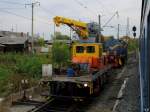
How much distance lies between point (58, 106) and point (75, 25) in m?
8.45

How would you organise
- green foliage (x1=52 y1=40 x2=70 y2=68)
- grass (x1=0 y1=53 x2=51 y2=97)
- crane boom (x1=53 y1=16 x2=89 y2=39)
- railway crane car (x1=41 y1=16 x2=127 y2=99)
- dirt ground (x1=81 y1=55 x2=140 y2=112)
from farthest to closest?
green foliage (x1=52 y1=40 x2=70 y2=68)
crane boom (x1=53 y1=16 x2=89 y2=39)
grass (x1=0 y1=53 x2=51 y2=97)
railway crane car (x1=41 y1=16 x2=127 y2=99)
dirt ground (x1=81 y1=55 x2=140 y2=112)

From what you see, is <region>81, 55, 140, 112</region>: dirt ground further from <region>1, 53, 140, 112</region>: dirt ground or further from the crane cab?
the crane cab

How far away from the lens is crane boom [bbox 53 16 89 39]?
2106 cm

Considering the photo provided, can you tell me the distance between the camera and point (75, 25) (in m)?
22.6

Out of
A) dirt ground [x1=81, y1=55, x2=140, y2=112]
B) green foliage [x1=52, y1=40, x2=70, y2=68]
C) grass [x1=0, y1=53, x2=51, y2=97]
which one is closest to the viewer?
dirt ground [x1=81, y1=55, x2=140, y2=112]

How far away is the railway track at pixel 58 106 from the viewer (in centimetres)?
1380

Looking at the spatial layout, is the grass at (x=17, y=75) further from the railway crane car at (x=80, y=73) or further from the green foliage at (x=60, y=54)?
the green foliage at (x=60, y=54)

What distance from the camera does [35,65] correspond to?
24500 mm

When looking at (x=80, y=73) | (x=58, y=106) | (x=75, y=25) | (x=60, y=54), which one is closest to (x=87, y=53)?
(x=80, y=73)

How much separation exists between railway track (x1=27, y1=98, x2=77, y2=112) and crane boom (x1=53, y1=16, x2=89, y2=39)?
647cm

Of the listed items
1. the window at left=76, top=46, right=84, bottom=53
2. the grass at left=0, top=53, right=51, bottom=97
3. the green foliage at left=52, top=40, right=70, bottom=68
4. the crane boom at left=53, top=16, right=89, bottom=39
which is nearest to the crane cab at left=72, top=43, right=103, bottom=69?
the window at left=76, top=46, right=84, bottom=53

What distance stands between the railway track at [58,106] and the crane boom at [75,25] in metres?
6.47

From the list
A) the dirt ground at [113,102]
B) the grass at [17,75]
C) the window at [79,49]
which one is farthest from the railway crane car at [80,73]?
the grass at [17,75]

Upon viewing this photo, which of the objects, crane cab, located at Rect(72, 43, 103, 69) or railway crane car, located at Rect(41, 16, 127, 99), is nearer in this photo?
railway crane car, located at Rect(41, 16, 127, 99)
